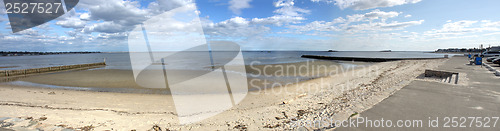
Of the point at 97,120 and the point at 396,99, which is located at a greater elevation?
the point at 396,99

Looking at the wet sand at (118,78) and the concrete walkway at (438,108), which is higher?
the concrete walkway at (438,108)

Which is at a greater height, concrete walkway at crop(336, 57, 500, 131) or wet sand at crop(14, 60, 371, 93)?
concrete walkway at crop(336, 57, 500, 131)

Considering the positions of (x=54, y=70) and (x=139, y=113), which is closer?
(x=139, y=113)

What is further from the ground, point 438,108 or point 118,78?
Result: point 438,108

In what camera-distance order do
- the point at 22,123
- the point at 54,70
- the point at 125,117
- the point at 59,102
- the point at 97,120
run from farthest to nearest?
the point at 54,70, the point at 59,102, the point at 125,117, the point at 97,120, the point at 22,123

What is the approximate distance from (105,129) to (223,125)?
10.5 feet

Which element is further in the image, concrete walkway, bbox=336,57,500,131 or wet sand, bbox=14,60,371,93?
wet sand, bbox=14,60,371,93

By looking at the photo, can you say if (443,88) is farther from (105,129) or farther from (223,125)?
(105,129)

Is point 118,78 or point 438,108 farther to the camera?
point 118,78

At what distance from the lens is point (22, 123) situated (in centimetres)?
531

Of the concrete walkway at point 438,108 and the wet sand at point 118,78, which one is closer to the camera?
the concrete walkway at point 438,108

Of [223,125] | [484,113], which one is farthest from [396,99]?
[223,125]

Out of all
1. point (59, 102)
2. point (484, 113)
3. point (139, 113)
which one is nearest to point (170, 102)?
point (139, 113)

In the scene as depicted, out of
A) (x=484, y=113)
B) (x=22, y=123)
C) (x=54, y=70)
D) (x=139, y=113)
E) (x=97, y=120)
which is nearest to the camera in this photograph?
(x=484, y=113)
